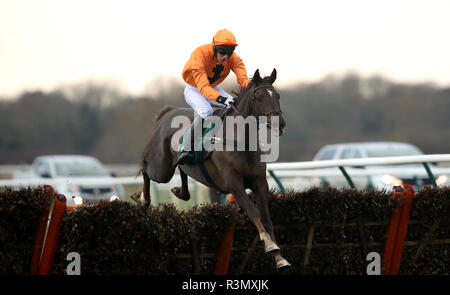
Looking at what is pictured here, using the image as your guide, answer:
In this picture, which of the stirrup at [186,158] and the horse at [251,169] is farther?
the stirrup at [186,158]

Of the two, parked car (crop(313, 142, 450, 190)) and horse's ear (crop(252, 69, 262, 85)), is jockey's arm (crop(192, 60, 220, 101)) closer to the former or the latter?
horse's ear (crop(252, 69, 262, 85))

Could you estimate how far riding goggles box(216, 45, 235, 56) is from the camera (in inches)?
274

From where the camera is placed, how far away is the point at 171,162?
Answer: 7.86 meters

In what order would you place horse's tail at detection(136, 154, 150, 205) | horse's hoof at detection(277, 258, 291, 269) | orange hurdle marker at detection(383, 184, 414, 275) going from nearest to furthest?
horse's hoof at detection(277, 258, 291, 269) → orange hurdle marker at detection(383, 184, 414, 275) → horse's tail at detection(136, 154, 150, 205)

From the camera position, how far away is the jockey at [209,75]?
22.8 ft

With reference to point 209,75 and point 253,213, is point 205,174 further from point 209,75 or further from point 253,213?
point 253,213

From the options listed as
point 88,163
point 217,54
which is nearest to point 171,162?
point 217,54

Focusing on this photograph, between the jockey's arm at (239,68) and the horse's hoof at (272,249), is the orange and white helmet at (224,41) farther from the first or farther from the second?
the horse's hoof at (272,249)

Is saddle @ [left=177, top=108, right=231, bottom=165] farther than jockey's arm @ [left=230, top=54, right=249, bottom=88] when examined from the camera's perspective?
No

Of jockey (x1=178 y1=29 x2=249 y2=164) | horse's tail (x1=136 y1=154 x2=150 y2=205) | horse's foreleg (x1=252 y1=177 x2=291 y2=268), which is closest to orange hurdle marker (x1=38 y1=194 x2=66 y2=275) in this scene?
horse's foreleg (x1=252 y1=177 x2=291 y2=268)

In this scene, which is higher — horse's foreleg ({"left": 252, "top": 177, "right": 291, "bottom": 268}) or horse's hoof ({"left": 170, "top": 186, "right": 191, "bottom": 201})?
horse's foreleg ({"left": 252, "top": 177, "right": 291, "bottom": 268})

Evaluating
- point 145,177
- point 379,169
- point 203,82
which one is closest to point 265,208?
point 203,82

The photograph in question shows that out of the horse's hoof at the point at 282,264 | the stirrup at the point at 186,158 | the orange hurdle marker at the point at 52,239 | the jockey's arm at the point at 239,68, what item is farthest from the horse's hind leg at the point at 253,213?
the orange hurdle marker at the point at 52,239

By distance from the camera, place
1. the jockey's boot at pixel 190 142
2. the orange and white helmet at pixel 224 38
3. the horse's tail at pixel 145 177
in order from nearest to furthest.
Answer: the orange and white helmet at pixel 224 38
the jockey's boot at pixel 190 142
the horse's tail at pixel 145 177
